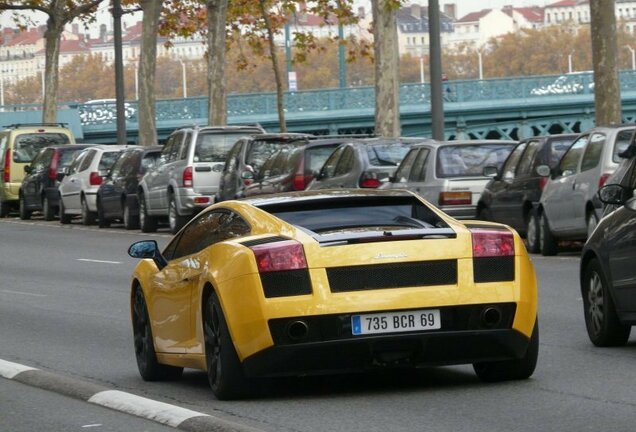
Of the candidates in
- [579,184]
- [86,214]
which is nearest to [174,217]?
[86,214]

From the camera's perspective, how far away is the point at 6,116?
251ft

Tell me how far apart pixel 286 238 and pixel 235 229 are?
688 mm

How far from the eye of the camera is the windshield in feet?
113

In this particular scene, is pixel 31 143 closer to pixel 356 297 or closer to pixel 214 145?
pixel 214 145

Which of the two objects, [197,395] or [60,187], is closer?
[197,395]

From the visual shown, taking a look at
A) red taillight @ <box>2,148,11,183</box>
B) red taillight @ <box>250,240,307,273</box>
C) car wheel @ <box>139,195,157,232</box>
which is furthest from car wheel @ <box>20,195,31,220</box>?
red taillight @ <box>250,240,307,273</box>

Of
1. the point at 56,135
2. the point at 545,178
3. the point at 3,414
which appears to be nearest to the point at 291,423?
the point at 3,414

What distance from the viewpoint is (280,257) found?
9.80 metres

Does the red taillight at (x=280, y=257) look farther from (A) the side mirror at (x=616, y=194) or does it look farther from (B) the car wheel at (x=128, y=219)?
(B) the car wheel at (x=128, y=219)

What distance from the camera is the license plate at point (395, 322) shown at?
32.2ft

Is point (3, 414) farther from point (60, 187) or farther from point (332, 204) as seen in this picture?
point (60, 187)

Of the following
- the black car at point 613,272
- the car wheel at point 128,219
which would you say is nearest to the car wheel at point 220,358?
the black car at point 613,272

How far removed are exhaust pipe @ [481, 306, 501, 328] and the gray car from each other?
16926 mm

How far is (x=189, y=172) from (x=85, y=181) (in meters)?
7.01
